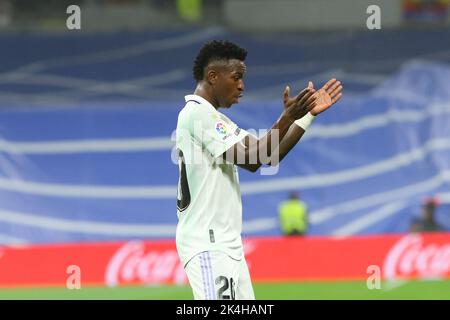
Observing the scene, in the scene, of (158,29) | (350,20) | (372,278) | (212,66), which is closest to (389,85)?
(350,20)

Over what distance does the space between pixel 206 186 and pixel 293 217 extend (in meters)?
11.5

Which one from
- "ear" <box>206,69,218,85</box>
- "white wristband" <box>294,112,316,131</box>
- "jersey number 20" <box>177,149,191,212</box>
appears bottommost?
"jersey number 20" <box>177,149,191,212</box>

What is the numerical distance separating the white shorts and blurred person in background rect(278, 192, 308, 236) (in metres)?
11.3

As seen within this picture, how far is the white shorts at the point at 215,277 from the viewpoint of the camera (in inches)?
211

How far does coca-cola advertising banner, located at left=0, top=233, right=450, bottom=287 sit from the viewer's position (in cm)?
1403

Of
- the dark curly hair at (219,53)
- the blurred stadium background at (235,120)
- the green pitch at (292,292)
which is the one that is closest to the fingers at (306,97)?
the dark curly hair at (219,53)

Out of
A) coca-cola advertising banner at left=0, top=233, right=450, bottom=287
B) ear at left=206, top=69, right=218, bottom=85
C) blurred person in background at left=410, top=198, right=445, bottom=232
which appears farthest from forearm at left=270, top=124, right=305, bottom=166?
blurred person in background at left=410, top=198, right=445, bottom=232

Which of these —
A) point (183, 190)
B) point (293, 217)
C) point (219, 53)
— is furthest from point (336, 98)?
point (293, 217)

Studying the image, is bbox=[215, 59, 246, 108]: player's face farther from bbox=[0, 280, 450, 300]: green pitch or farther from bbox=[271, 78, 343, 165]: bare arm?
bbox=[0, 280, 450, 300]: green pitch

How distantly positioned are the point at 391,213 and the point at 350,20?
495 centimetres

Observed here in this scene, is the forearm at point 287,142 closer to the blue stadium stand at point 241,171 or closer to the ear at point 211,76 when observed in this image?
the ear at point 211,76
